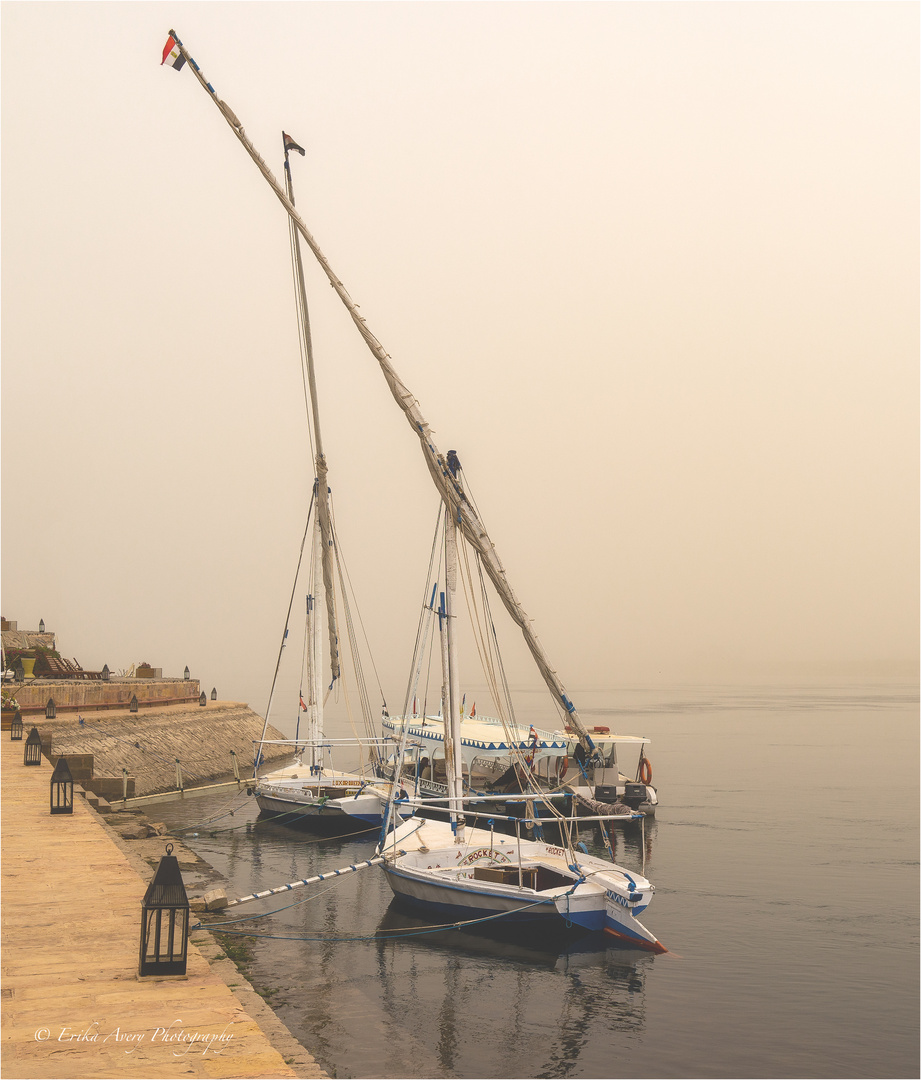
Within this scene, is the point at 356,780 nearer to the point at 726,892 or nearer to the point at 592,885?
the point at 726,892

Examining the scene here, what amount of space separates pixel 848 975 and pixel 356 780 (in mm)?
24946

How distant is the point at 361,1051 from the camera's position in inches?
705

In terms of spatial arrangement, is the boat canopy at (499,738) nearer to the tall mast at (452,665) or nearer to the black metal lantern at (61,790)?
the tall mast at (452,665)

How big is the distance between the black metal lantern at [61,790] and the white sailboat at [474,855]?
9.91 meters

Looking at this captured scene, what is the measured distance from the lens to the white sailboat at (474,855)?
971 inches

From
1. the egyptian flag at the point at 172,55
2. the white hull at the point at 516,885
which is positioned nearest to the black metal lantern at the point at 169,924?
the white hull at the point at 516,885

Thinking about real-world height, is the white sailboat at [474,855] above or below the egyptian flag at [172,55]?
below

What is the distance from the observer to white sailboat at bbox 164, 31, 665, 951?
80.9 ft

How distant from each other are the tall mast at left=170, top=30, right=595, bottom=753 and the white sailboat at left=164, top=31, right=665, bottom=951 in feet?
0.11

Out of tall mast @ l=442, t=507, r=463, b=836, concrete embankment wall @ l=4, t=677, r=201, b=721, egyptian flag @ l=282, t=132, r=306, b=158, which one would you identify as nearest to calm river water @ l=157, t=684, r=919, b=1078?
tall mast @ l=442, t=507, r=463, b=836

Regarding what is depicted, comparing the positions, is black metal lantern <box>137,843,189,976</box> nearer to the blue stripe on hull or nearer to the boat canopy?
the blue stripe on hull

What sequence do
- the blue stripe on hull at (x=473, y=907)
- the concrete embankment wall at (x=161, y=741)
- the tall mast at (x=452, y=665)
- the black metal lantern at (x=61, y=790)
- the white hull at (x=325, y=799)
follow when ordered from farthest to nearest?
the concrete embankment wall at (x=161, y=741), the white hull at (x=325, y=799), the tall mast at (x=452, y=665), the black metal lantern at (x=61, y=790), the blue stripe on hull at (x=473, y=907)

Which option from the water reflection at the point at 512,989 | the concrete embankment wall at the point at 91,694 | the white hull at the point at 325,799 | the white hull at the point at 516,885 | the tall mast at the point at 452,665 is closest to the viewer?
the water reflection at the point at 512,989

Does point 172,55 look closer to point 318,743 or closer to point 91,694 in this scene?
point 318,743
